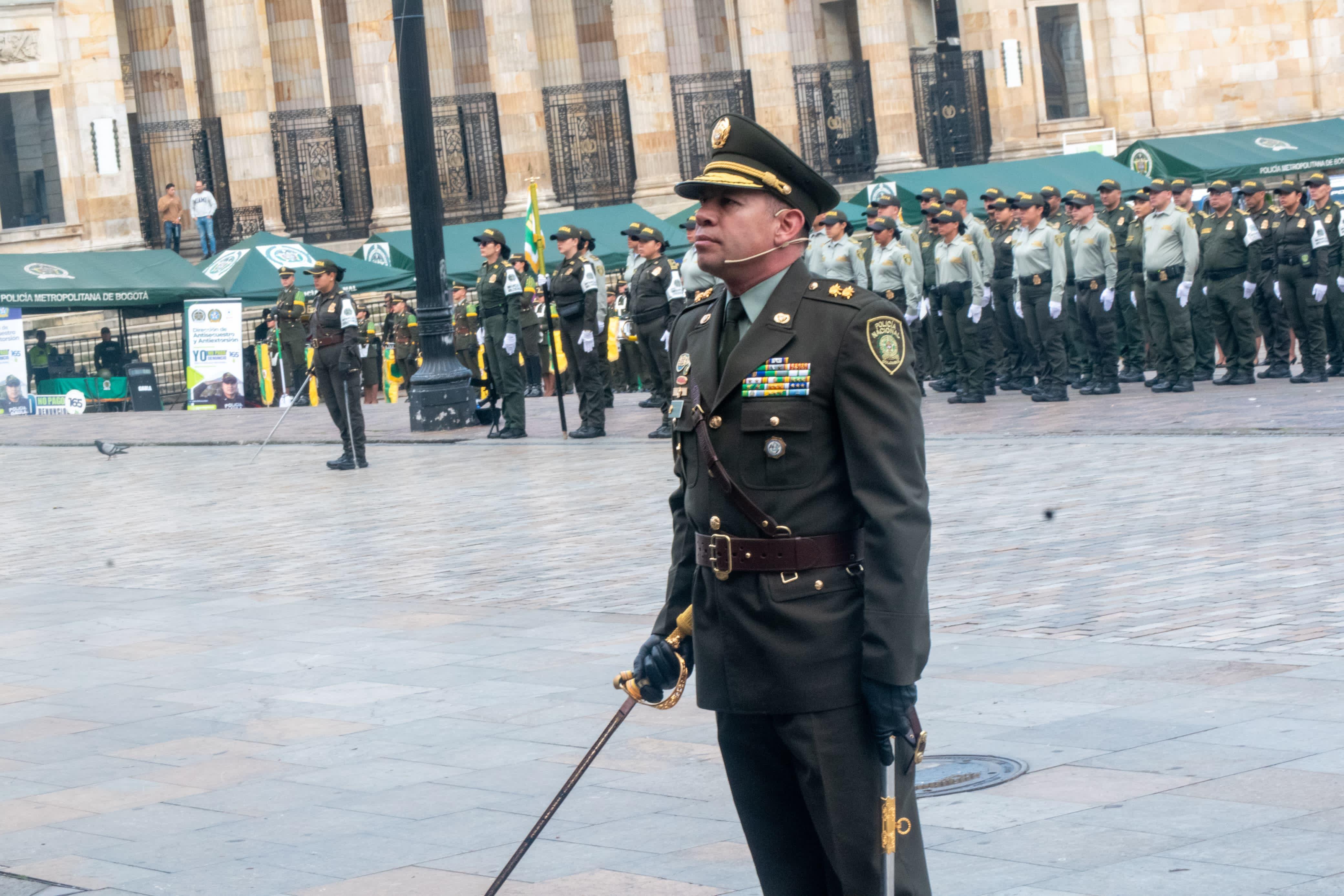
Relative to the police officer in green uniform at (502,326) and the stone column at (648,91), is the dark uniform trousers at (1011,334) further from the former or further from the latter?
the stone column at (648,91)

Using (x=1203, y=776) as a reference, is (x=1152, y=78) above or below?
above

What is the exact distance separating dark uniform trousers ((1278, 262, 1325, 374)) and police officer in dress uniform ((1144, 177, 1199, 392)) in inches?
36.5

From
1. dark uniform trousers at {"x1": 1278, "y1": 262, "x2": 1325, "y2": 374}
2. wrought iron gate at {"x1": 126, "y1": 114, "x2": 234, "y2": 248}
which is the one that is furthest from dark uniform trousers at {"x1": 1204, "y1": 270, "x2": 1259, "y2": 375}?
wrought iron gate at {"x1": 126, "y1": 114, "x2": 234, "y2": 248}

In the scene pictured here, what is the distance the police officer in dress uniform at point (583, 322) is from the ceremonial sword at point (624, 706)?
47.5 ft

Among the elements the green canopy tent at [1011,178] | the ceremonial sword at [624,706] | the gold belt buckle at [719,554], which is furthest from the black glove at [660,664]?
the green canopy tent at [1011,178]

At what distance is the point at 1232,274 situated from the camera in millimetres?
19094

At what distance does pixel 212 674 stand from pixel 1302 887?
5.52 meters

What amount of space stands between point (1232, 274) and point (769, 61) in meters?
21.4

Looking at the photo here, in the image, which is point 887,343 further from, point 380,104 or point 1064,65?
point 1064,65

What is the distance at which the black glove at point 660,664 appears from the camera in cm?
417

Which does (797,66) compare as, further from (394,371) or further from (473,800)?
(473,800)

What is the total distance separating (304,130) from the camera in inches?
1457

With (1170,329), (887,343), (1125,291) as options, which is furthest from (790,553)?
(1125,291)

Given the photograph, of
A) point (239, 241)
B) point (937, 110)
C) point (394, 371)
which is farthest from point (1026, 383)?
point (937, 110)
